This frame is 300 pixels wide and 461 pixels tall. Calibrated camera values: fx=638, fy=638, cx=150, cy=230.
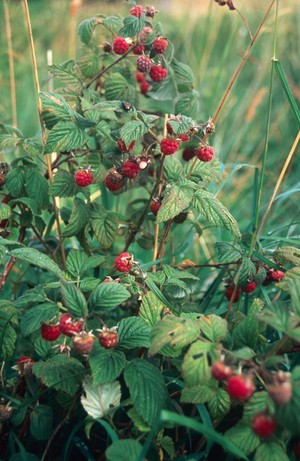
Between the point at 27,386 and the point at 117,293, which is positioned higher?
the point at 117,293

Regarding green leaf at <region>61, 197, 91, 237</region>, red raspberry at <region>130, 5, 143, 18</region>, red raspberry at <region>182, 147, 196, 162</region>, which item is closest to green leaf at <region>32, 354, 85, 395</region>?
green leaf at <region>61, 197, 91, 237</region>

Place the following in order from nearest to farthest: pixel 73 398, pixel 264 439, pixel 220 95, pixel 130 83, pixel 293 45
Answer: pixel 264 439 < pixel 73 398 < pixel 130 83 < pixel 220 95 < pixel 293 45

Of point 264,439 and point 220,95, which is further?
point 220,95

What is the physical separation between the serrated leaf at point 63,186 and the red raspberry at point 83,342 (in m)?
0.47

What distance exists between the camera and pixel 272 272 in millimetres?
1419

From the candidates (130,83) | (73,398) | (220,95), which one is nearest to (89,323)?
(73,398)

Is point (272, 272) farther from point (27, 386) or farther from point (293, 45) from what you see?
point (293, 45)

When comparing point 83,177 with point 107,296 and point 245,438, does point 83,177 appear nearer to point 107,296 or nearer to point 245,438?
point 107,296

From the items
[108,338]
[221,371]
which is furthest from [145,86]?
[221,371]

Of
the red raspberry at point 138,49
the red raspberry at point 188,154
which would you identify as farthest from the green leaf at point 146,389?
the red raspberry at point 138,49

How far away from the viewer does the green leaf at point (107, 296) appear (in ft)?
3.71

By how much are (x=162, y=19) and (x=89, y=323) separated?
3989 millimetres

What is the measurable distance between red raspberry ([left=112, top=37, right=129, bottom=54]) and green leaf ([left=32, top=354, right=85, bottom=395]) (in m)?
0.72

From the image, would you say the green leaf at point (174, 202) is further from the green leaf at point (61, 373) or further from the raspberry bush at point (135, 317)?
the green leaf at point (61, 373)
